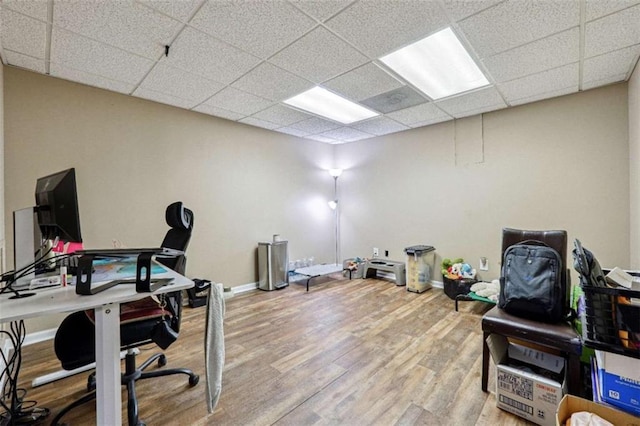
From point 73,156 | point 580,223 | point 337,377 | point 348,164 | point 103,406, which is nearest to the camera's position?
point 103,406

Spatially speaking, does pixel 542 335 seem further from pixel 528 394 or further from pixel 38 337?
pixel 38 337

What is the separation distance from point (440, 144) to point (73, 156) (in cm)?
433

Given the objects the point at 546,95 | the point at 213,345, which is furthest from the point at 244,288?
the point at 546,95

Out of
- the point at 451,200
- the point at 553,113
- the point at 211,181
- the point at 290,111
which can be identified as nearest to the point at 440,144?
the point at 451,200

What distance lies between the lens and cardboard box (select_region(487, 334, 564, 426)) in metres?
1.49

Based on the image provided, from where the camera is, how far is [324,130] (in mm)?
4297

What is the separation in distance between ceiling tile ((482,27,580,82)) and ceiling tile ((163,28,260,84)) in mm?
2012

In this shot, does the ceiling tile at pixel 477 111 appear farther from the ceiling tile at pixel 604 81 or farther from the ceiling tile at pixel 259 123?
the ceiling tile at pixel 259 123

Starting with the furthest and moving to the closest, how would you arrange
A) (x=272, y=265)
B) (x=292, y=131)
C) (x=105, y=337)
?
(x=292, y=131) < (x=272, y=265) < (x=105, y=337)

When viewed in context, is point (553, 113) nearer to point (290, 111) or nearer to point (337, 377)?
point (290, 111)

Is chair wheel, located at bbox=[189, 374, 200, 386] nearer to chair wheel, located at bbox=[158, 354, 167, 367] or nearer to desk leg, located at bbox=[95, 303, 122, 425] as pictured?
chair wheel, located at bbox=[158, 354, 167, 367]

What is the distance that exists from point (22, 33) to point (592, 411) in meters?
3.92

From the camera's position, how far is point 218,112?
3490mm

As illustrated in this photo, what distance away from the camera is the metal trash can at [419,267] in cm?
387
